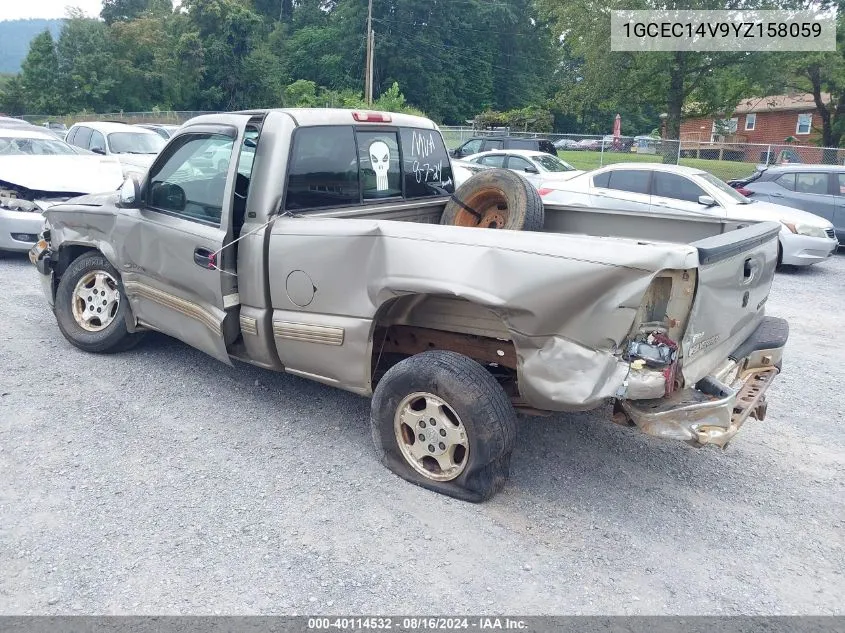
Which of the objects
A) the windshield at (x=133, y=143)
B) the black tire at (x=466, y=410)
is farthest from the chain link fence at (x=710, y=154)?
the black tire at (x=466, y=410)

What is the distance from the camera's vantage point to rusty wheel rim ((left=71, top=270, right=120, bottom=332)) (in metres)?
5.66

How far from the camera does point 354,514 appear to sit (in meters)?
3.67

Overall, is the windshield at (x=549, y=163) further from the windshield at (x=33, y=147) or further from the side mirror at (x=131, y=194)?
the side mirror at (x=131, y=194)

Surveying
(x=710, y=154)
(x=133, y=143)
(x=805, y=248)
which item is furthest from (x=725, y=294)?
(x=710, y=154)

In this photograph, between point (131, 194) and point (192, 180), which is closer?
point (192, 180)

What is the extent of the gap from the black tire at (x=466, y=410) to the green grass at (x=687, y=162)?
18.8 meters

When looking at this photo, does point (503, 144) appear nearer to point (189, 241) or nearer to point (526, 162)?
point (526, 162)

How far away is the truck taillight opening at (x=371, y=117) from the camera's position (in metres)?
4.79

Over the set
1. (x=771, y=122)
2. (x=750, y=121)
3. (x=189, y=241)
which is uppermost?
(x=750, y=121)

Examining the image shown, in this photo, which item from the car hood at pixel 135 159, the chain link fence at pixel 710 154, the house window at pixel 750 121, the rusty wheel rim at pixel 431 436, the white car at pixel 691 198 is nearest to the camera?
the rusty wheel rim at pixel 431 436

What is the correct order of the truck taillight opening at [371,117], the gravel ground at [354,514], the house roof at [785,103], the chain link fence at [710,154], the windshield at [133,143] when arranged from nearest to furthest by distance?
the gravel ground at [354,514] < the truck taillight opening at [371,117] < the windshield at [133,143] < the chain link fence at [710,154] < the house roof at [785,103]

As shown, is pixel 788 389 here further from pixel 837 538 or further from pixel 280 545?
pixel 280 545

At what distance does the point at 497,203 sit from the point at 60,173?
7377mm

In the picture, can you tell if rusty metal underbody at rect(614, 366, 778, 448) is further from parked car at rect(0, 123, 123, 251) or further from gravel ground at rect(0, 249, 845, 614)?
parked car at rect(0, 123, 123, 251)
